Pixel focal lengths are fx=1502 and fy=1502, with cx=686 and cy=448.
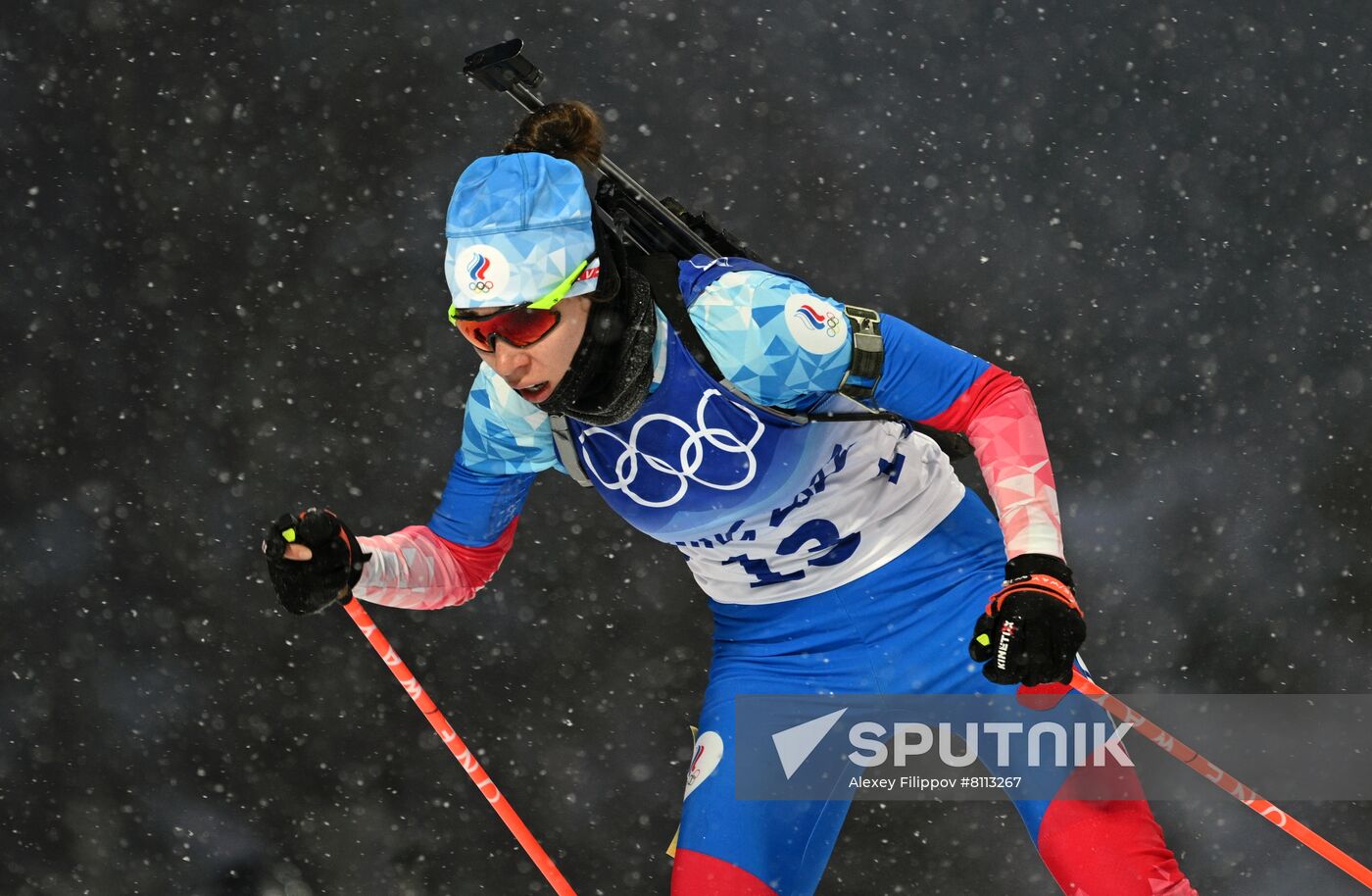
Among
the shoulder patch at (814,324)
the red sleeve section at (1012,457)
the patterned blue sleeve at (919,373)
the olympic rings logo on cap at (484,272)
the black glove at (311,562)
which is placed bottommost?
the black glove at (311,562)

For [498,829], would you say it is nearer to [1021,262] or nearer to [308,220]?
[308,220]

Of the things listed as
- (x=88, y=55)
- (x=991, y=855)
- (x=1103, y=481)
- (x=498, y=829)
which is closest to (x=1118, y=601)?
(x=1103, y=481)

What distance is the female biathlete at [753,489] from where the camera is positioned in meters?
3.00

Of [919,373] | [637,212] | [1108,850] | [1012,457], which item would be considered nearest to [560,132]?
[637,212]

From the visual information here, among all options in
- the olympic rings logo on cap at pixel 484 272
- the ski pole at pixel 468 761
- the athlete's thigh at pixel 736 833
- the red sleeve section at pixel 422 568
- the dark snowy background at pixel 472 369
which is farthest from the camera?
the dark snowy background at pixel 472 369

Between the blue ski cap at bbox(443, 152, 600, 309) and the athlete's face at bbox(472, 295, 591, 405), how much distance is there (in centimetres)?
6

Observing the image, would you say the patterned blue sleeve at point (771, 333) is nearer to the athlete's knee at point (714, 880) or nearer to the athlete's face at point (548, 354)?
the athlete's face at point (548, 354)

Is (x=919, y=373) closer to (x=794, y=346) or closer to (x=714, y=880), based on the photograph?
(x=794, y=346)

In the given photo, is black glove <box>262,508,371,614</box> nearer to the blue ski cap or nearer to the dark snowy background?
the blue ski cap

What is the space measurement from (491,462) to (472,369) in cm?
212

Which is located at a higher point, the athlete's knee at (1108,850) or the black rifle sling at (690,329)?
the black rifle sling at (690,329)

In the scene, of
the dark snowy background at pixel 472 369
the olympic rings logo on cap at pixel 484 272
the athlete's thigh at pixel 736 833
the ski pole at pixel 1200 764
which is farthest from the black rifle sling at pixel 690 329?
the dark snowy background at pixel 472 369

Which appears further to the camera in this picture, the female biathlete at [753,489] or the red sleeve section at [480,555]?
the red sleeve section at [480,555]

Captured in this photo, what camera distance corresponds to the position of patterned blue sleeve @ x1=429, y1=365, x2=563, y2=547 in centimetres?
330
